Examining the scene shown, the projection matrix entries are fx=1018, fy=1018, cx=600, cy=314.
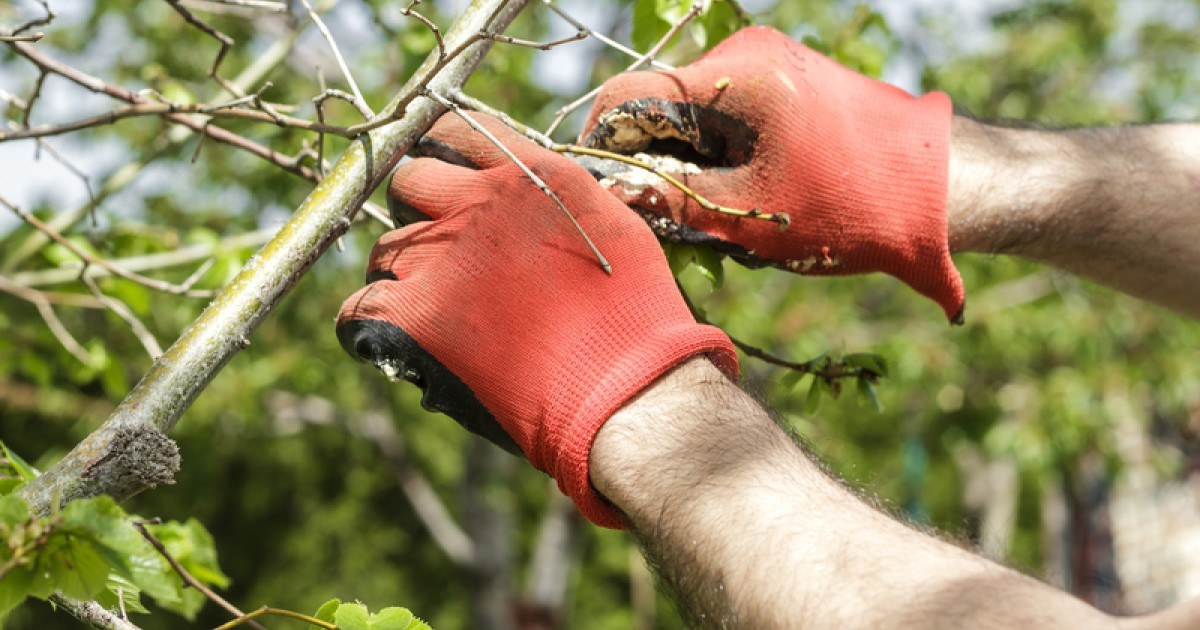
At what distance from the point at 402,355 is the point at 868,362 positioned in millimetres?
875

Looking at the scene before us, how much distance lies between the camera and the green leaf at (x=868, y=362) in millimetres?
1834

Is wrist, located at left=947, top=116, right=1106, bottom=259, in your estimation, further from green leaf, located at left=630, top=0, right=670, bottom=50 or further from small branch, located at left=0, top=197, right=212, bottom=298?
small branch, located at left=0, top=197, right=212, bottom=298

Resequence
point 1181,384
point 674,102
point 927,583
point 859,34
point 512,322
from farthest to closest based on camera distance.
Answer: point 1181,384
point 859,34
point 674,102
point 512,322
point 927,583

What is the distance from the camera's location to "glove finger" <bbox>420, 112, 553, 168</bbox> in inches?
58.0

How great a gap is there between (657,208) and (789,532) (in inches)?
23.6

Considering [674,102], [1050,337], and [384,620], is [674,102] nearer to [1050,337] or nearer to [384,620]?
[384,620]

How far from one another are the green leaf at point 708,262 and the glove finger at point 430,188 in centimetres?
40

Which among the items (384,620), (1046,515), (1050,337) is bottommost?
(1046,515)

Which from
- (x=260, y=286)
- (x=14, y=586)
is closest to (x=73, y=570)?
(x=14, y=586)

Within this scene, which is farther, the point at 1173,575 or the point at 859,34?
the point at 1173,575

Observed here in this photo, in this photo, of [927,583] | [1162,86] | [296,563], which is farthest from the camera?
[296,563]

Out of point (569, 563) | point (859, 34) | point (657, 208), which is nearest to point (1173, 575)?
point (569, 563)

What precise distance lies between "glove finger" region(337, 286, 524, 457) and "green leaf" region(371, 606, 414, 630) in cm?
31

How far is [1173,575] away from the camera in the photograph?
34.7ft
